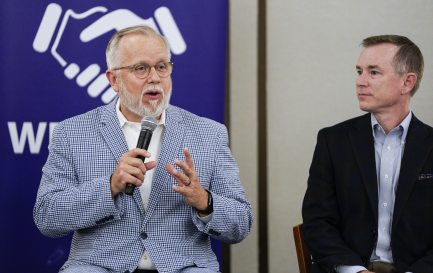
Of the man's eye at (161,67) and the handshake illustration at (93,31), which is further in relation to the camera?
the handshake illustration at (93,31)

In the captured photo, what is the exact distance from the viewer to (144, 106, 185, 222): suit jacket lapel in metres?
3.12

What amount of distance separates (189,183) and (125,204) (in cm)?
37

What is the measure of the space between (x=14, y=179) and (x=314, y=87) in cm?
185

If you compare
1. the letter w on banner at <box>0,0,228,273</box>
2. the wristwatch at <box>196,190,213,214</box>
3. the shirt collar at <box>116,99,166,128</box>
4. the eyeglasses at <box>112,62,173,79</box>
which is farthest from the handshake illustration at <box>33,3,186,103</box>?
the wristwatch at <box>196,190,213,214</box>

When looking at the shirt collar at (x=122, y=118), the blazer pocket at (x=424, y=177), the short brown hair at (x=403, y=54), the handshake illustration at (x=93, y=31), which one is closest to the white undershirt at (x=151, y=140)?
the shirt collar at (x=122, y=118)

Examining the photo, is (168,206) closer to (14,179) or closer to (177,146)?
(177,146)

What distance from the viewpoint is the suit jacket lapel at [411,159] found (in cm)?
316

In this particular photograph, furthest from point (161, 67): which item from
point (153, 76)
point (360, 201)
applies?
point (360, 201)

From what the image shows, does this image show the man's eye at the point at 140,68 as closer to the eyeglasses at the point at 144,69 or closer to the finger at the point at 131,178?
the eyeglasses at the point at 144,69

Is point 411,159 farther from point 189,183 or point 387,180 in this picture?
point 189,183

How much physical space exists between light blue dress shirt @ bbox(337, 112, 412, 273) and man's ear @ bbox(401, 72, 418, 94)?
5.9 inches

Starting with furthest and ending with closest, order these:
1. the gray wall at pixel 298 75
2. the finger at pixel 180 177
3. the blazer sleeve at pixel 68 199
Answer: the gray wall at pixel 298 75
the blazer sleeve at pixel 68 199
the finger at pixel 180 177

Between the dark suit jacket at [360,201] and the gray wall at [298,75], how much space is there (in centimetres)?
108

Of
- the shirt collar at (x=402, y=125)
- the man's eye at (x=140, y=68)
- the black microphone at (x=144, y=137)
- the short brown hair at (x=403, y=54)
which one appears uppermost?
the short brown hair at (x=403, y=54)
